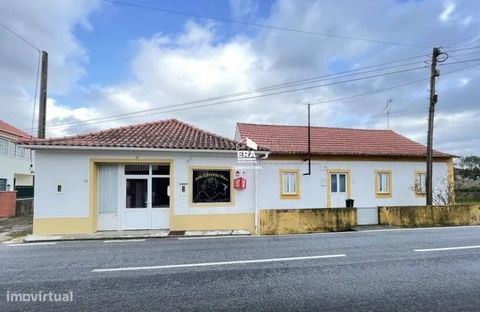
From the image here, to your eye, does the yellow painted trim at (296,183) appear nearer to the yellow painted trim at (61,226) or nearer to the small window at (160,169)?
the small window at (160,169)

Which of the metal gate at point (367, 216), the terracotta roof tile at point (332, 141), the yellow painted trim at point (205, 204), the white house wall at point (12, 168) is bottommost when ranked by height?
the metal gate at point (367, 216)

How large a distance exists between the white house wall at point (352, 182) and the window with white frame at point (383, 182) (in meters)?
0.24

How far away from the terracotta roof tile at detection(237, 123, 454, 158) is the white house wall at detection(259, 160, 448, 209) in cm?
63

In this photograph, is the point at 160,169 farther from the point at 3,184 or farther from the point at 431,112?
the point at 3,184

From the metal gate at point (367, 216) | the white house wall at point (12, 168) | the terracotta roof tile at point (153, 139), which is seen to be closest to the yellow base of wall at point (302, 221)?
the metal gate at point (367, 216)

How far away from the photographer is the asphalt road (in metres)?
5.22

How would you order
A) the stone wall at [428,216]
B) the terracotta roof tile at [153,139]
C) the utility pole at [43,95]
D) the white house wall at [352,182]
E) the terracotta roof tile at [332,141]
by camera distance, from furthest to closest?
1. the terracotta roof tile at [332,141]
2. the white house wall at [352,182]
3. the utility pole at [43,95]
4. the stone wall at [428,216]
5. the terracotta roof tile at [153,139]

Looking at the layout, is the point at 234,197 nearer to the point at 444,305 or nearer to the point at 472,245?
the point at 472,245

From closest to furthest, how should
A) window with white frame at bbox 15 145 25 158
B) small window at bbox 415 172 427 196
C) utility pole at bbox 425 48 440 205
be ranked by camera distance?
1. utility pole at bbox 425 48 440 205
2. small window at bbox 415 172 427 196
3. window with white frame at bbox 15 145 25 158

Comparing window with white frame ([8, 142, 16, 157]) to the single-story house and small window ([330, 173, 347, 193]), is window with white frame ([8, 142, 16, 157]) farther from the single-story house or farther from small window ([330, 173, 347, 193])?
small window ([330, 173, 347, 193])

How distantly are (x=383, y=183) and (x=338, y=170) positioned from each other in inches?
124

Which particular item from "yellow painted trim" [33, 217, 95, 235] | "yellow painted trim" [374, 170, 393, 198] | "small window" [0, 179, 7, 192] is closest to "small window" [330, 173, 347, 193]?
"yellow painted trim" [374, 170, 393, 198]

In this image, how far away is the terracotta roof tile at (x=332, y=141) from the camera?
68.6 ft

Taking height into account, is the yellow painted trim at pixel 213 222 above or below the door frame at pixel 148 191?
below
